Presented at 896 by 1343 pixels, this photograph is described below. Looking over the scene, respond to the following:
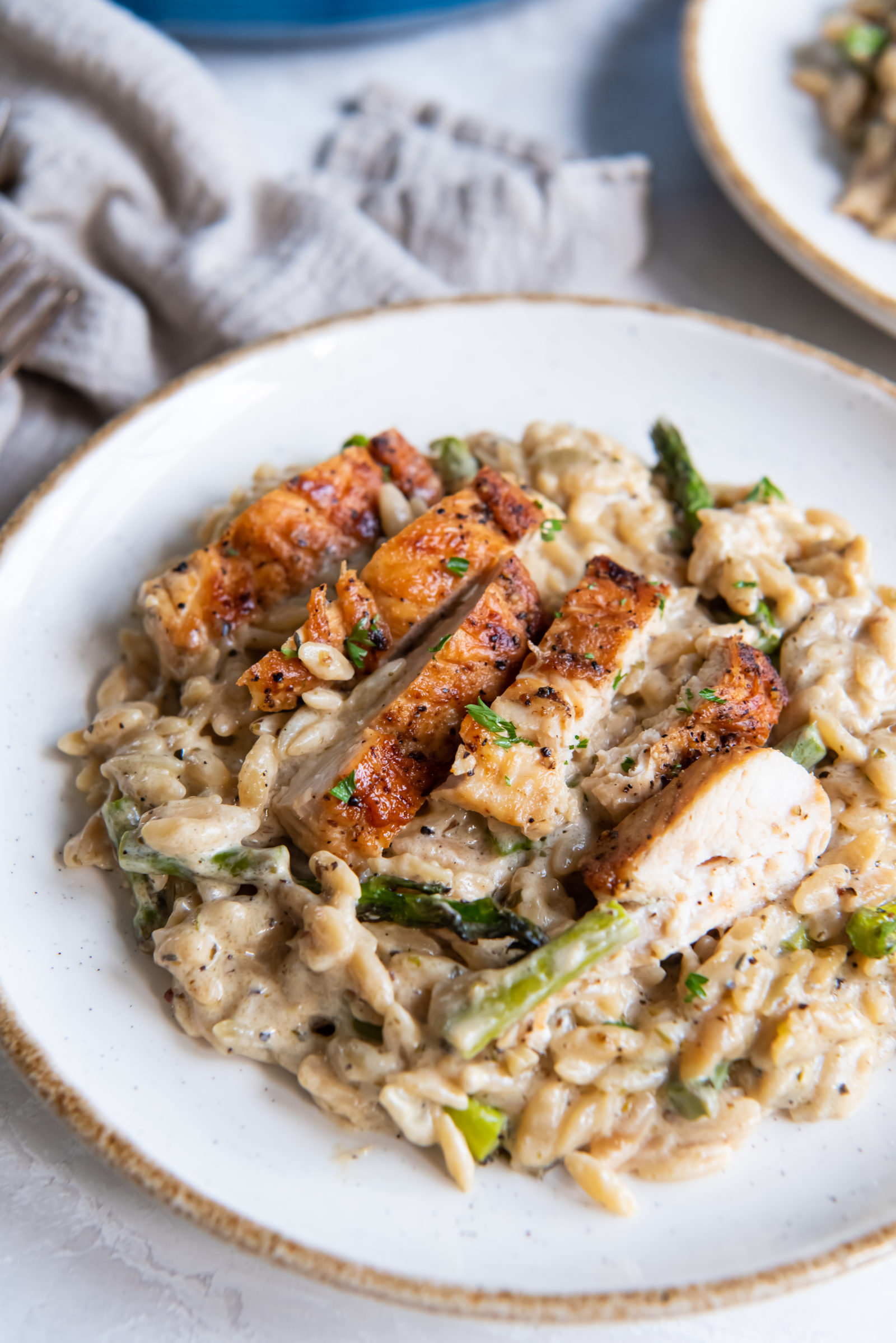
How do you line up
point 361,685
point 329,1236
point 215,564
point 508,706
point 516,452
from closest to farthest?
point 329,1236 → point 508,706 → point 361,685 → point 215,564 → point 516,452

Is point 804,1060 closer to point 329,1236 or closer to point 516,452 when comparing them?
point 329,1236

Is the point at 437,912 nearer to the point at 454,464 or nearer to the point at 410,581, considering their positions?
the point at 410,581

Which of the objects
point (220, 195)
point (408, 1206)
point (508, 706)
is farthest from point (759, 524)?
point (220, 195)

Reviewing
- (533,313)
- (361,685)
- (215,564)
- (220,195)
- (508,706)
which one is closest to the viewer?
(508,706)

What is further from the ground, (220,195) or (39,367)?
(220,195)

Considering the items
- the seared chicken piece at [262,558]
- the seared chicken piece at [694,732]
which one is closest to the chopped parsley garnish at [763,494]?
the seared chicken piece at [694,732]

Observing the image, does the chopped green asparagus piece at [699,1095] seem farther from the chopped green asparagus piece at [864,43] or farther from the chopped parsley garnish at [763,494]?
the chopped green asparagus piece at [864,43]

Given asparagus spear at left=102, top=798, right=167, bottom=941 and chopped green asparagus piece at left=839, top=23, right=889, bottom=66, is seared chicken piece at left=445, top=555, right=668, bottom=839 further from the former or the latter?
chopped green asparagus piece at left=839, top=23, right=889, bottom=66
